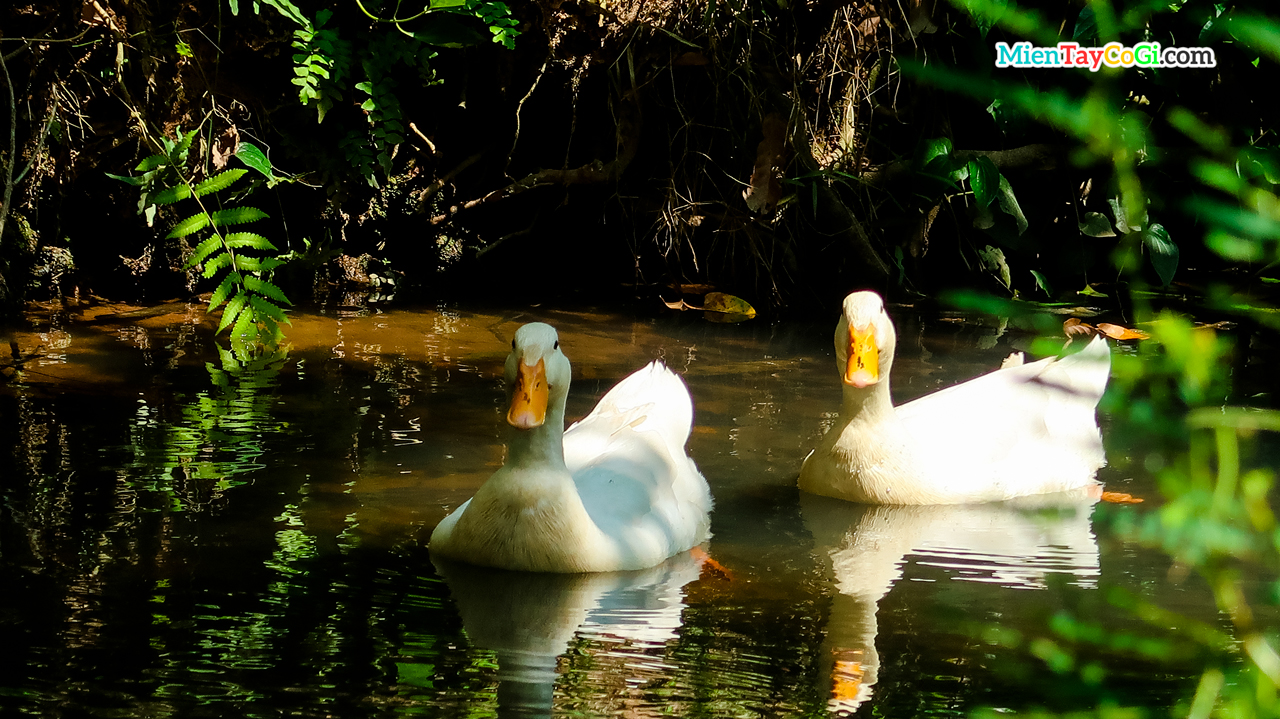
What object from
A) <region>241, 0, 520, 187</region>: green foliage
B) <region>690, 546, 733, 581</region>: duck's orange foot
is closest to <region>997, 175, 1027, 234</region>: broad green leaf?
<region>241, 0, 520, 187</region>: green foliage

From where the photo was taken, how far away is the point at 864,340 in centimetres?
525

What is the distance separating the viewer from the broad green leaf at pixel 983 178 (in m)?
8.95

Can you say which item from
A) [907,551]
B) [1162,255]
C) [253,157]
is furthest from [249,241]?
[1162,255]

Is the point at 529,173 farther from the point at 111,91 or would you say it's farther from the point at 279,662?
the point at 279,662

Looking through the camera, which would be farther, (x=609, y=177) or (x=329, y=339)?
(x=609, y=177)

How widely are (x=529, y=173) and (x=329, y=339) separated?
3171 millimetres

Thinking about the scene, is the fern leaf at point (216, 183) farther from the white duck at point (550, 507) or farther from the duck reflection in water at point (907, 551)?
the duck reflection in water at point (907, 551)

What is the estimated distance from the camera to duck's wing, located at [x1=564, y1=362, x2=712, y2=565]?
4.37 metres

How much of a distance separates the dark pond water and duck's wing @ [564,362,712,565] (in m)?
0.15

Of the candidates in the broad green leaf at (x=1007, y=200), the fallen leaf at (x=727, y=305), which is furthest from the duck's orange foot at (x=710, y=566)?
the broad green leaf at (x=1007, y=200)

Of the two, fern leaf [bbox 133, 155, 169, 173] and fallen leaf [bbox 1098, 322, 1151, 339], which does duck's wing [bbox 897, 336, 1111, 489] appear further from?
fern leaf [bbox 133, 155, 169, 173]

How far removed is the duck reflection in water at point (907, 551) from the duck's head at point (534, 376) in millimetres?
1217

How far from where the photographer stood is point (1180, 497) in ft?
2.77

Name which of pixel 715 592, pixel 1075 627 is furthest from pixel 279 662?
pixel 1075 627
